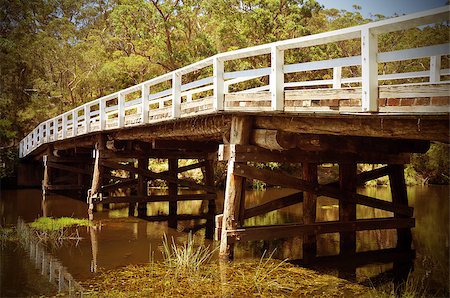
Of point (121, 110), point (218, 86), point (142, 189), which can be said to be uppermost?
point (121, 110)

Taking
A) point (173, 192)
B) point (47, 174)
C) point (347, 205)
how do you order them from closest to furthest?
point (347, 205) < point (173, 192) < point (47, 174)

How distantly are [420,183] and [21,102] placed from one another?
27.2 m

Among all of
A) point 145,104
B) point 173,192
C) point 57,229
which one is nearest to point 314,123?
point 145,104

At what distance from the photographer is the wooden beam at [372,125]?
16.9 ft

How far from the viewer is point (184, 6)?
24.3m

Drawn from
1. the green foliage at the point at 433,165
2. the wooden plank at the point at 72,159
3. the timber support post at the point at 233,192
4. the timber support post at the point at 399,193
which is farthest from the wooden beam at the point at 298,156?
the green foliage at the point at 433,165

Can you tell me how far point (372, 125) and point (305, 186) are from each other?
2778 mm

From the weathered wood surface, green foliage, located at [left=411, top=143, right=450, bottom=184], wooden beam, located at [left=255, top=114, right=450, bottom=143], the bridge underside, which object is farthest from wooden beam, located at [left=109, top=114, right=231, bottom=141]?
green foliage, located at [left=411, top=143, right=450, bottom=184]

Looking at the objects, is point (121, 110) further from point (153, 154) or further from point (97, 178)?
Result: point (97, 178)

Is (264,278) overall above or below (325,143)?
below

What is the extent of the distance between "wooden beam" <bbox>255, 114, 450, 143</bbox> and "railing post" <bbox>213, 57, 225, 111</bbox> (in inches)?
31.8

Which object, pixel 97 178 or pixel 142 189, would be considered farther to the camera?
pixel 142 189

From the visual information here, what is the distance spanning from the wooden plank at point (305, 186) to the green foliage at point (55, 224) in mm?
5167

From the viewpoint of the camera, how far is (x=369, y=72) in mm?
5098
